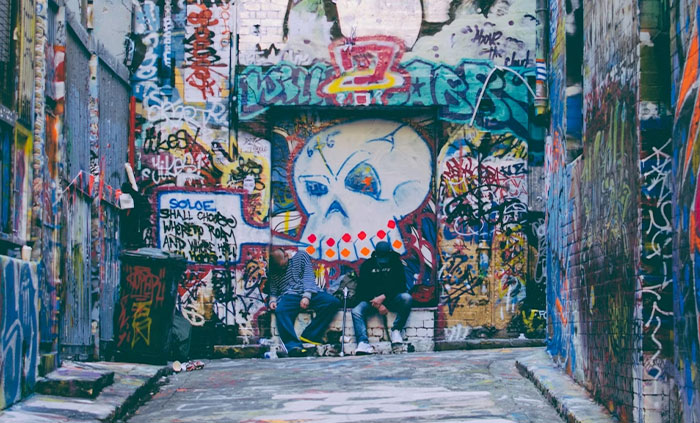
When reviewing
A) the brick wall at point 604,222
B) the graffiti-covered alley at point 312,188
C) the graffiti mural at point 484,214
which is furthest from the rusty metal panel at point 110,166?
the brick wall at point 604,222

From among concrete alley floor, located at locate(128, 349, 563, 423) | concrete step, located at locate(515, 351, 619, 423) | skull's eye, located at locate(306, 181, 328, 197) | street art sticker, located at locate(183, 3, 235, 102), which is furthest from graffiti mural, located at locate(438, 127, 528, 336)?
street art sticker, located at locate(183, 3, 235, 102)

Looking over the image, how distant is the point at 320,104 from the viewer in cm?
1642

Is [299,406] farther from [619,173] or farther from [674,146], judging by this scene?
[674,146]

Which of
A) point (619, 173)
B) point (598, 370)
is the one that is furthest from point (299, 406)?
point (619, 173)

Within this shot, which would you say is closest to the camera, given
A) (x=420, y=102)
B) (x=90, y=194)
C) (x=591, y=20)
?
(x=591, y=20)

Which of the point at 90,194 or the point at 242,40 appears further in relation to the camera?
the point at 242,40

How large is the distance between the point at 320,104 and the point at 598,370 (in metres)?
8.01

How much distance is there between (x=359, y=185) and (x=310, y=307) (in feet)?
6.99

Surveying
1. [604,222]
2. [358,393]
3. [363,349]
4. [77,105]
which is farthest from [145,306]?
[604,222]

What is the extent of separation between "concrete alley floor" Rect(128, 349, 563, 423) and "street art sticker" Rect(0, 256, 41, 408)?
110 centimetres

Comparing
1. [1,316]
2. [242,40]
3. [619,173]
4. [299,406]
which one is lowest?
[299,406]

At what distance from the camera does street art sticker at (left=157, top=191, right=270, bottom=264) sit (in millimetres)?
16453

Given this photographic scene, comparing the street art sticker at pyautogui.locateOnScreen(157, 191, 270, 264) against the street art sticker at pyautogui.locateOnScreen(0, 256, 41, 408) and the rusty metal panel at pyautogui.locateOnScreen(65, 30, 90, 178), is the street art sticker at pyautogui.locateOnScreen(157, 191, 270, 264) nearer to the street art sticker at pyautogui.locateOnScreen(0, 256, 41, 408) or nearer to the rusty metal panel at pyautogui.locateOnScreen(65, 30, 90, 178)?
the rusty metal panel at pyautogui.locateOnScreen(65, 30, 90, 178)

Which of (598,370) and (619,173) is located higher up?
(619,173)
